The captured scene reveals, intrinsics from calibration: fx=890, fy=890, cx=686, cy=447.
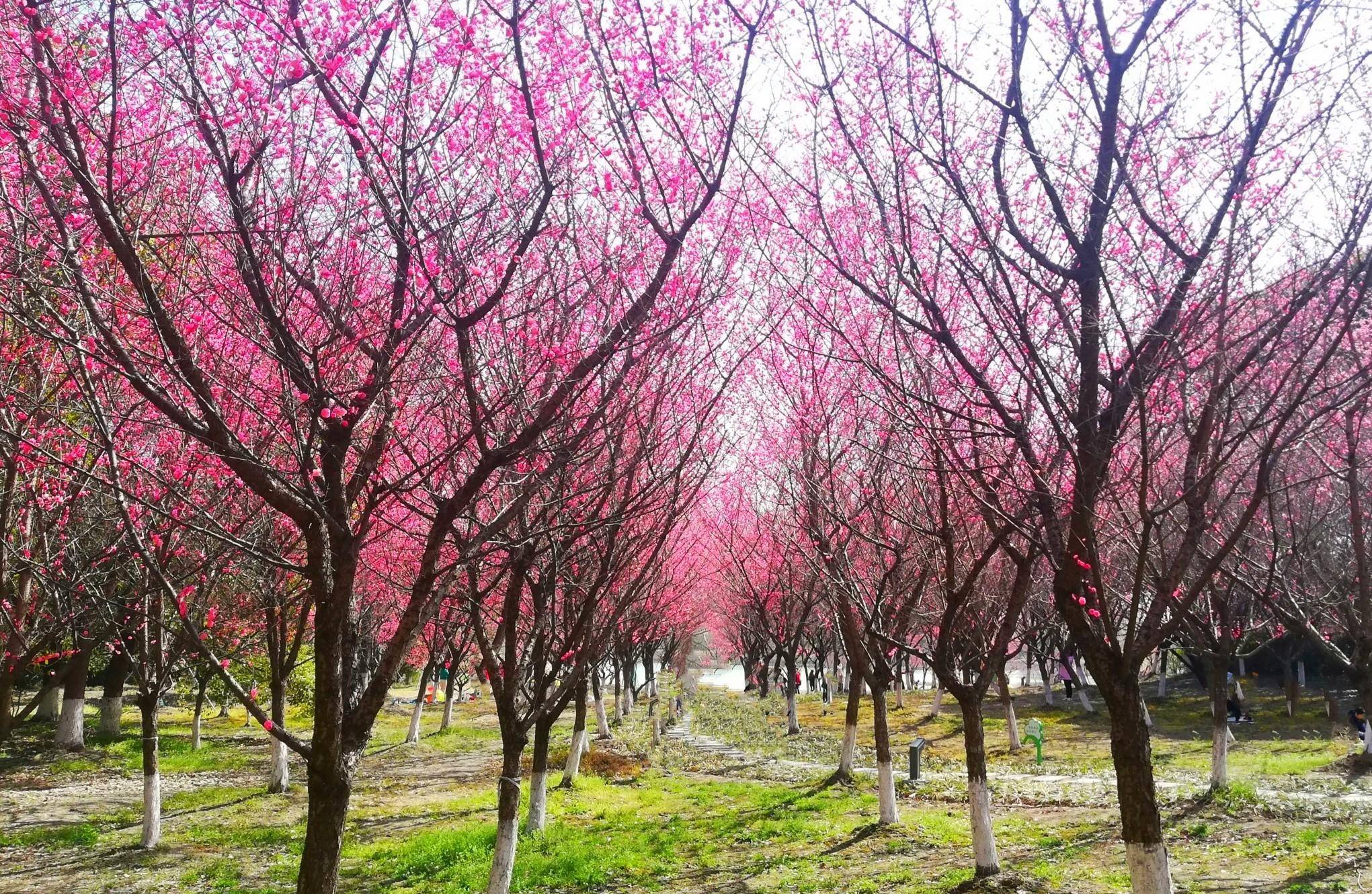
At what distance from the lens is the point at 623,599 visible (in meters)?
8.15

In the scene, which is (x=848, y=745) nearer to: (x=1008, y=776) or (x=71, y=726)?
(x=1008, y=776)

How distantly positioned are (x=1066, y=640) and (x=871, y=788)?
1831 cm

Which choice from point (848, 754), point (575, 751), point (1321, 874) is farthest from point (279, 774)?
point (1321, 874)

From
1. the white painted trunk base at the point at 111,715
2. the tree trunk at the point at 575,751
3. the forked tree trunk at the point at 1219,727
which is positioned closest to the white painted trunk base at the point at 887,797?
the forked tree trunk at the point at 1219,727

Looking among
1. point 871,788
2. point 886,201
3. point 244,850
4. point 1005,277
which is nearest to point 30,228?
point 886,201

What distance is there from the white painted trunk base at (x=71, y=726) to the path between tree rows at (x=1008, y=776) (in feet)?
49.2

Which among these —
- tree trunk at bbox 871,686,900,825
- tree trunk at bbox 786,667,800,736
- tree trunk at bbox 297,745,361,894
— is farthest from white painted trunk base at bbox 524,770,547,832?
tree trunk at bbox 786,667,800,736

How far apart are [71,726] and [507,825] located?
16781mm

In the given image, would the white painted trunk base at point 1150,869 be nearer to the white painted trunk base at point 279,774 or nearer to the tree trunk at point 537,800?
the tree trunk at point 537,800

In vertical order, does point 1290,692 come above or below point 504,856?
below

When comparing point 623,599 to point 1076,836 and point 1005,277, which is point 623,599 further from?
point 1076,836

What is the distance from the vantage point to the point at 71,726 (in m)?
20.1

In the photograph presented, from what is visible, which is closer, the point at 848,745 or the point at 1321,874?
the point at 1321,874

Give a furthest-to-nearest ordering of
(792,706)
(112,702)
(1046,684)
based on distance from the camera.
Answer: (1046,684) → (792,706) → (112,702)
